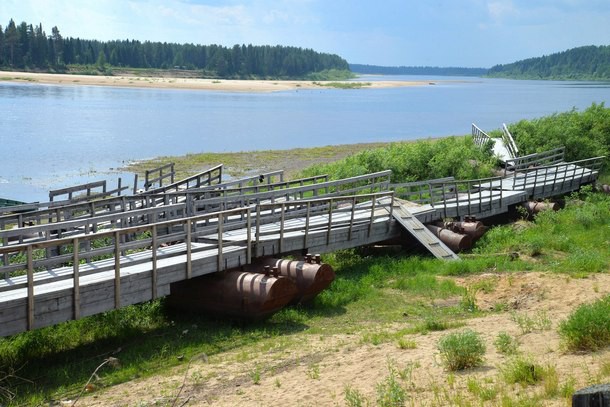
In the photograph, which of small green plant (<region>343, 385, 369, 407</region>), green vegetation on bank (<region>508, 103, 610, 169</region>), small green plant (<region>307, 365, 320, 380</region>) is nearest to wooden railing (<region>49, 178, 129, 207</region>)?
small green plant (<region>307, 365, 320, 380</region>)

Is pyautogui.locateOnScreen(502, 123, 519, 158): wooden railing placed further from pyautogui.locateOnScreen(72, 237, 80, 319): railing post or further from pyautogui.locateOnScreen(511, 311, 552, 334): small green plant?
pyautogui.locateOnScreen(72, 237, 80, 319): railing post

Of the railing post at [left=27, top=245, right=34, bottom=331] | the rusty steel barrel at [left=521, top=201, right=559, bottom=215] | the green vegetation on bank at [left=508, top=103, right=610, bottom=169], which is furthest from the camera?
the green vegetation on bank at [left=508, top=103, right=610, bottom=169]

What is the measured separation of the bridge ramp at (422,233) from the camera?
62.9 ft

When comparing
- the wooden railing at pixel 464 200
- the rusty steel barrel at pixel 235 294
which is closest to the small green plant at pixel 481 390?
the rusty steel barrel at pixel 235 294

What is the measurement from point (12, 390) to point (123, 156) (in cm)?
3886

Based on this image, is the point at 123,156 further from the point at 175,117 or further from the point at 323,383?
the point at 323,383

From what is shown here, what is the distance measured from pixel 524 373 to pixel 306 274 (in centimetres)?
650

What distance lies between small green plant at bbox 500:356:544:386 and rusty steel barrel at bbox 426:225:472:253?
1131 centimetres

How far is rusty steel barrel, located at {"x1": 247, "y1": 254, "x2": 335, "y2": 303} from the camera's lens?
1477 centimetres

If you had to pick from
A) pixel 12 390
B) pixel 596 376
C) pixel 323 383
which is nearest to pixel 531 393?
pixel 596 376

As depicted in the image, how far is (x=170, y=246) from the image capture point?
15.4 m

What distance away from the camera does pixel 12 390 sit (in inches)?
422

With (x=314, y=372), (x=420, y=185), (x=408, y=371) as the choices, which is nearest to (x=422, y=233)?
(x=420, y=185)

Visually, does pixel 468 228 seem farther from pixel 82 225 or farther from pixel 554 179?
pixel 82 225
